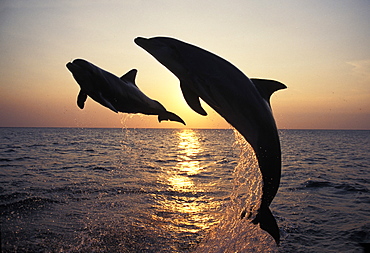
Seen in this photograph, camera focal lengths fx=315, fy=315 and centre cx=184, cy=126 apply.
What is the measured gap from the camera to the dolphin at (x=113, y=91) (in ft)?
16.4

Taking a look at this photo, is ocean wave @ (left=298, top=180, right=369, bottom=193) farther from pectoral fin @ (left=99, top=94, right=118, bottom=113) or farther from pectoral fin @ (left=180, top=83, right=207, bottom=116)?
pectoral fin @ (left=99, top=94, right=118, bottom=113)

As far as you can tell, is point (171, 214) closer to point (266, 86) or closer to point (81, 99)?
point (81, 99)

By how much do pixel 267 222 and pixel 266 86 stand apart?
6.58 ft

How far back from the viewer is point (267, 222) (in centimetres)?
464

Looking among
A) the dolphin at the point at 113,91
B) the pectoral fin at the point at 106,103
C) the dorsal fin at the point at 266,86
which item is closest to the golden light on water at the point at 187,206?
the dolphin at the point at 113,91

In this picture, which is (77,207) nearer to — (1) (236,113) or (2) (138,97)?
(2) (138,97)

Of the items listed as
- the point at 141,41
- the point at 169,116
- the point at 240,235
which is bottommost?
the point at 240,235

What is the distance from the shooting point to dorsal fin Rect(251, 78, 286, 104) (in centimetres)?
459

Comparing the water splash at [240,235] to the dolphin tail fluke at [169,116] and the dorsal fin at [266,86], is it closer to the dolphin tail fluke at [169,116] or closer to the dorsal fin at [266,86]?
the dolphin tail fluke at [169,116]

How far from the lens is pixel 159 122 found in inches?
257

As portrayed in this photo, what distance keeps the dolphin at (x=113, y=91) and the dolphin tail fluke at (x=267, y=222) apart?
7.13ft

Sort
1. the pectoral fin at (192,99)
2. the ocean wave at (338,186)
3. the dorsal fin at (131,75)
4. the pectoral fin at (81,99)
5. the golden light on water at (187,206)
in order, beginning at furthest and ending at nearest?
1. the ocean wave at (338,186)
2. the golden light on water at (187,206)
3. the dorsal fin at (131,75)
4. the pectoral fin at (81,99)
5. the pectoral fin at (192,99)

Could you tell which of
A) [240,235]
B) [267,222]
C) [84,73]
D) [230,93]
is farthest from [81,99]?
[240,235]

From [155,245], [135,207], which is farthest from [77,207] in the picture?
[155,245]
